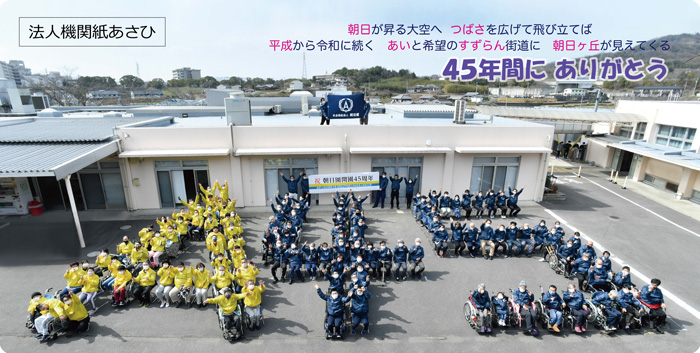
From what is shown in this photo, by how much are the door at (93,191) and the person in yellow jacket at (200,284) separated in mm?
9470

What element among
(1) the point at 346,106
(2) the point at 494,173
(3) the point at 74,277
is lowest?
(3) the point at 74,277

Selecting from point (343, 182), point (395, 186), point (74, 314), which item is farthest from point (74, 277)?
point (395, 186)

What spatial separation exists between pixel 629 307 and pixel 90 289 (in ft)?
41.3

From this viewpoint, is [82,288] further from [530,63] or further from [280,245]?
[530,63]

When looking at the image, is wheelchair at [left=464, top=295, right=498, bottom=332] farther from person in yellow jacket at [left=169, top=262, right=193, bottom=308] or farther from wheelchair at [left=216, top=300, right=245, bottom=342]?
person in yellow jacket at [left=169, top=262, right=193, bottom=308]

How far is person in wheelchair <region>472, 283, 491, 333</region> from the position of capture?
24.2 feet

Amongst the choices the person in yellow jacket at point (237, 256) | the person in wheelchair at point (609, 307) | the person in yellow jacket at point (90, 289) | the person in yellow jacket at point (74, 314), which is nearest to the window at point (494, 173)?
the person in wheelchair at point (609, 307)

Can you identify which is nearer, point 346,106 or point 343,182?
point 343,182

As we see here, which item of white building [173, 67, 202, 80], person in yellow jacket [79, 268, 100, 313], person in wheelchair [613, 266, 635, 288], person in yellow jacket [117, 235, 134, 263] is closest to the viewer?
person in yellow jacket [79, 268, 100, 313]

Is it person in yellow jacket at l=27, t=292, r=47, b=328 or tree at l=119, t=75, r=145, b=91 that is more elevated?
tree at l=119, t=75, r=145, b=91

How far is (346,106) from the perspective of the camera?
596 inches

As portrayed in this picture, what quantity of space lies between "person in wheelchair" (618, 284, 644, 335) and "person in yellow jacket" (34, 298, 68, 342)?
12.3m

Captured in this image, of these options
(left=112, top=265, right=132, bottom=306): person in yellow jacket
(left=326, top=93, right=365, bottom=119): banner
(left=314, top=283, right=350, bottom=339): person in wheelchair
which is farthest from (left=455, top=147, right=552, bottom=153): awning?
(left=112, top=265, right=132, bottom=306): person in yellow jacket

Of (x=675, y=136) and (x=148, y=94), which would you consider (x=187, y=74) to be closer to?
(x=148, y=94)
